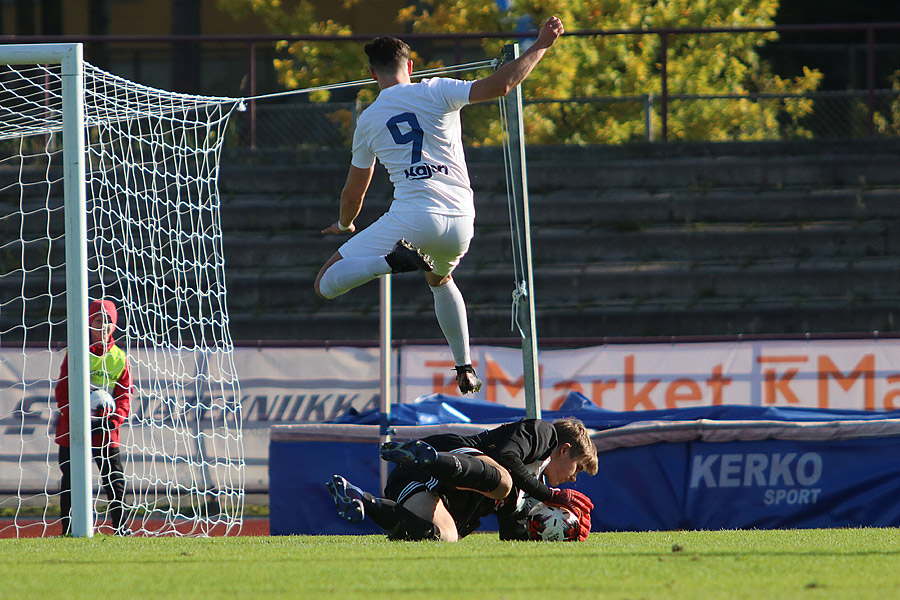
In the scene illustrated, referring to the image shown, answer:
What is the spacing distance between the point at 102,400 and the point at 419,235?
11.3 ft

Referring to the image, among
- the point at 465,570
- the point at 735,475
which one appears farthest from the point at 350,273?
the point at 735,475

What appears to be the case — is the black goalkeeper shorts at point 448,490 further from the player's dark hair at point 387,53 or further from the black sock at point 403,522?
the player's dark hair at point 387,53

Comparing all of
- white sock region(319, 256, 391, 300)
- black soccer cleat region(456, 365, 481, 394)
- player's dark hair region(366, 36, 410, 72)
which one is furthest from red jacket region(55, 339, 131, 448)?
player's dark hair region(366, 36, 410, 72)

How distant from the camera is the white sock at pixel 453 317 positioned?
700 cm

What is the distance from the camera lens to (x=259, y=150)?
52.1ft

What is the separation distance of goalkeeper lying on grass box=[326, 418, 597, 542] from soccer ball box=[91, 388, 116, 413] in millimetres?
2925

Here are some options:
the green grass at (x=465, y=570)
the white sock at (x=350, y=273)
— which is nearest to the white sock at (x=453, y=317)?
the white sock at (x=350, y=273)

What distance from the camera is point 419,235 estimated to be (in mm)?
6156

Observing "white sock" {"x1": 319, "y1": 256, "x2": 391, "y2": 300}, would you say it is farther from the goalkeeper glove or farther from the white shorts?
the goalkeeper glove

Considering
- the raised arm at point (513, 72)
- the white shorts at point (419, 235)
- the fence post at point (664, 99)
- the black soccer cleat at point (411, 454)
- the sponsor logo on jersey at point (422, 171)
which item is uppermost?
the fence post at point (664, 99)

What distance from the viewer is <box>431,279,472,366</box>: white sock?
23.0ft

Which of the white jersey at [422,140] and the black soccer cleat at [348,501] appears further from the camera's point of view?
Answer: the white jersey at [422,140]

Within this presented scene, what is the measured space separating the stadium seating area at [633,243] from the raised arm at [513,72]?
7.86 meters

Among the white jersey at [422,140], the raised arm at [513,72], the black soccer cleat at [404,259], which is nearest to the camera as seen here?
the raised arm at [513,72]
